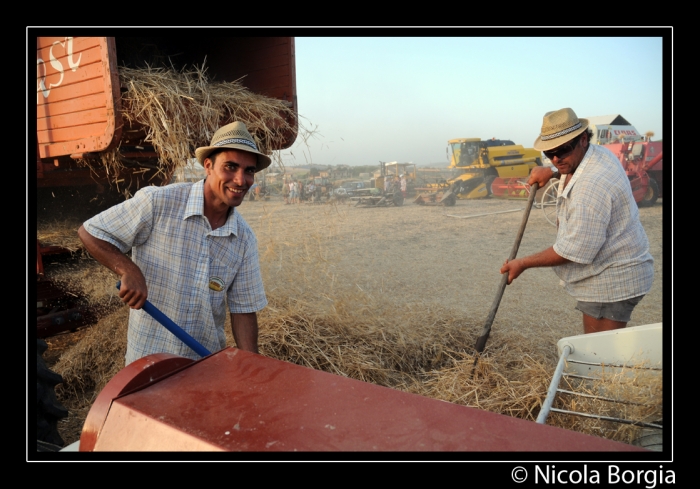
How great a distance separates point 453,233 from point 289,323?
8.99m

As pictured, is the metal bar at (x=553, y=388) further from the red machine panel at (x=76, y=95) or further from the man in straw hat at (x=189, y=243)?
the red machine panel at (x=76, y=95)

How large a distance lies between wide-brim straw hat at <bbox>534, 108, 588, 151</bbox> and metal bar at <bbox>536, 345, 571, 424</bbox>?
1133 millimetres

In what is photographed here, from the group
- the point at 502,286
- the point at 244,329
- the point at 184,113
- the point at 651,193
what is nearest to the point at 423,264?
the point at 502,286

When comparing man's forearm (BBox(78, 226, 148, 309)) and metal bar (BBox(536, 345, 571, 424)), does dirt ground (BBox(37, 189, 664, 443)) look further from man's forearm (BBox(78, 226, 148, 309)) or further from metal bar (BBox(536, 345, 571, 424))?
metal bar (BBox(536, 345, 571, 424))

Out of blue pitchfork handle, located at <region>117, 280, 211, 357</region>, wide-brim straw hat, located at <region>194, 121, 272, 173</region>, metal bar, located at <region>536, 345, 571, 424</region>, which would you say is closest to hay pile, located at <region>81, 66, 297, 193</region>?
wide-brim straw hat, located at <region>194, 121, 272, 173</region>

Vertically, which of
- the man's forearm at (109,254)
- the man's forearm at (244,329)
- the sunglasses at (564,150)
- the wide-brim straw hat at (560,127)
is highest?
the wide-brim straw hat at (560,127)

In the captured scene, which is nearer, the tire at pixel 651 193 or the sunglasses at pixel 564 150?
the sunglasses at pixel 564 150

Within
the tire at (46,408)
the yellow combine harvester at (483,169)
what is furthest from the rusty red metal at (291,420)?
the yellow combine harvester at (483,169)

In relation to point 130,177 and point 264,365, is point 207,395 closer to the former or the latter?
point 264,365

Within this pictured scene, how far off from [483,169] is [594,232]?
52.4 feet

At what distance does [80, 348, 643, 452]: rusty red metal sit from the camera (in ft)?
3.91

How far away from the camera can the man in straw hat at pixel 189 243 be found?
231 centimetres

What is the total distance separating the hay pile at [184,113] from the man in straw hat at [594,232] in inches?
77.5
